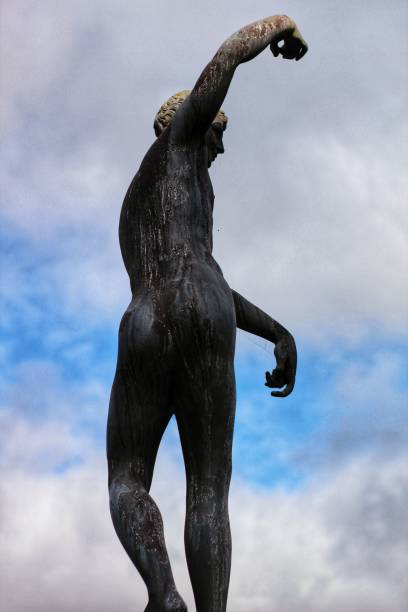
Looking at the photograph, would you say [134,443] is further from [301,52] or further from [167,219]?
[301,52]

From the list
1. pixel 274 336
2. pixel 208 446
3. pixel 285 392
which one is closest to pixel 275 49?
pixel 274 336

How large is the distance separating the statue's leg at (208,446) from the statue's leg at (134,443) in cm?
17

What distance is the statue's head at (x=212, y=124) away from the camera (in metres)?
9.09

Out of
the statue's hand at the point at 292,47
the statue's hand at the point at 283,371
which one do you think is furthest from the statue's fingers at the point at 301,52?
the statue's hand at the point at 283,371

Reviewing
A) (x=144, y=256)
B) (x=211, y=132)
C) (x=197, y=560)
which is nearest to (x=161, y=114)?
(x=211, y=132)

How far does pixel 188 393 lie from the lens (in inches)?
328

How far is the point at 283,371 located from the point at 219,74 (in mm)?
2283

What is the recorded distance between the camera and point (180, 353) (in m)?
8.30

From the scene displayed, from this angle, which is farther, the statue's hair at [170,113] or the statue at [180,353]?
the statue's hair at [170,113]

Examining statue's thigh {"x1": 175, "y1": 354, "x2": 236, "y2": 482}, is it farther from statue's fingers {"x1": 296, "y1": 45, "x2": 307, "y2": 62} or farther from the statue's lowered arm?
statue's fingers {"x1": 296, "y1": 45, "x2": 307, "y2": 62}

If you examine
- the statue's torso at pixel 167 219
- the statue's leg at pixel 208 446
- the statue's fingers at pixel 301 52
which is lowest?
the statue's leg at pixel 208 446

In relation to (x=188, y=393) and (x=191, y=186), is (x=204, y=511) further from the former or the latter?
(x=191, y=186)

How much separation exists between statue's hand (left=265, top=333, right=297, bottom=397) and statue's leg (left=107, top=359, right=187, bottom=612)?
1282mm

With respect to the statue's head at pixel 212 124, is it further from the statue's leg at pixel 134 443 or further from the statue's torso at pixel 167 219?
the statue's leg at pixel 134 443
